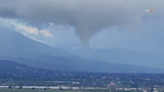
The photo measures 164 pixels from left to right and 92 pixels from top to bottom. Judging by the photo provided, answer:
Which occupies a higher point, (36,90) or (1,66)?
(1,66)

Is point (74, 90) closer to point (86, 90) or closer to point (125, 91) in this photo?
point (86, 90)

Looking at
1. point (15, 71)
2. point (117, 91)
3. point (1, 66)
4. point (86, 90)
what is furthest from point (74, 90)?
point (1, 66)

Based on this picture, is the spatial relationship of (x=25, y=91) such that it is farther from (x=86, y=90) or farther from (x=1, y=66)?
(x=1, y=66)

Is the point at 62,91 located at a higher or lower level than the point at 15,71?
lower

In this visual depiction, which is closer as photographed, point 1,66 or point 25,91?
point 25,91

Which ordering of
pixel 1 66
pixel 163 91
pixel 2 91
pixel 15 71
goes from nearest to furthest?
pixel 2 91, pixel 163 91, pixel 15 71, pixel 1 66

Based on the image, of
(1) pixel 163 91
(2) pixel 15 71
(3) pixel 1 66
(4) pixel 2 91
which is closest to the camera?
(4) pixel 2 91

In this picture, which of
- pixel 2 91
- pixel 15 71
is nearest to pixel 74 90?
pixel 2 91

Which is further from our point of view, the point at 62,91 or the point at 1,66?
the point at 1,66

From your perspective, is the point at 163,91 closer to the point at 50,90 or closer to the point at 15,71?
the point at 50,90
